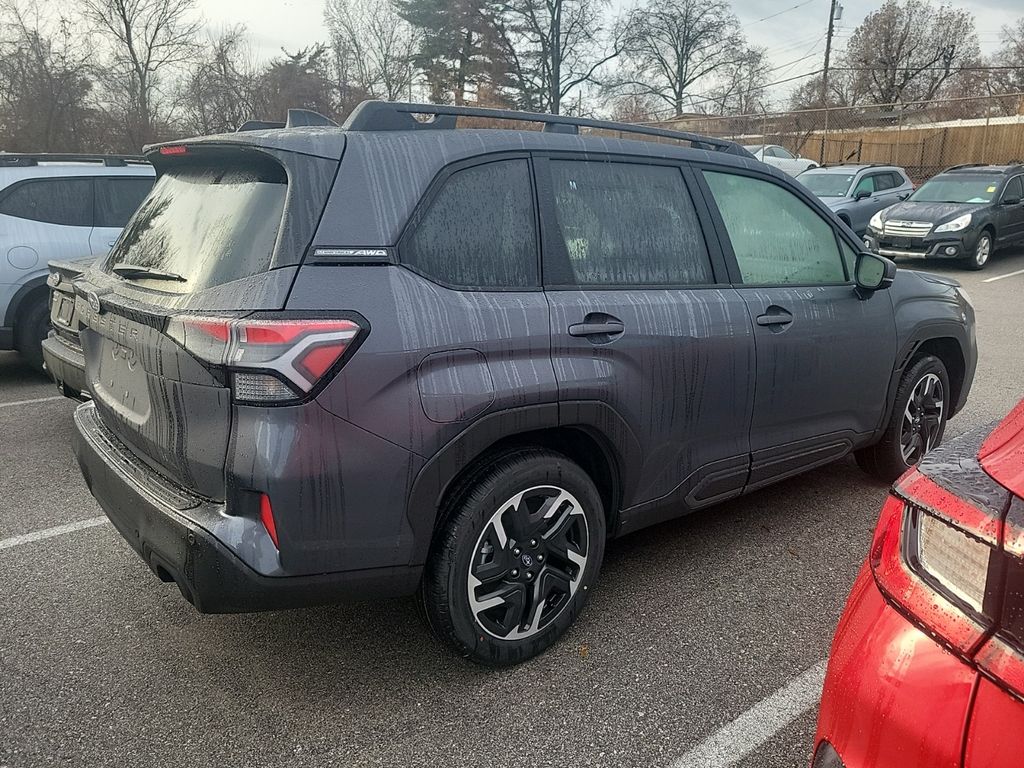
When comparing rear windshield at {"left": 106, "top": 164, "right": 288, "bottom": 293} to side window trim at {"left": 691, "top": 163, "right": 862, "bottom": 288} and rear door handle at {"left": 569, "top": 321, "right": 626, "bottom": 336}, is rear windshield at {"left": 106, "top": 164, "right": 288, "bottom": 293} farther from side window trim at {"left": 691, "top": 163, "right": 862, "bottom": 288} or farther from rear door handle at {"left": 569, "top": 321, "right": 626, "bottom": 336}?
side window trim at {"left": 691, "top": 163, "right": 862, "bottom": 288}

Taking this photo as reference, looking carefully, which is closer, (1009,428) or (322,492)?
(1009,428)

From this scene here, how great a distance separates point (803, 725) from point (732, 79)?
5444cm

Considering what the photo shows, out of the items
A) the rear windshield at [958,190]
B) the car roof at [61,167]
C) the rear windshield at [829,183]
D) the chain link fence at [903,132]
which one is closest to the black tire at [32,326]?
the car roof at [61,167]

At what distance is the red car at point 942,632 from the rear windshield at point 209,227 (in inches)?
68.2

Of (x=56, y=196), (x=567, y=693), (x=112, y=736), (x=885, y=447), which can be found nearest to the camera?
(x=112, y=736)

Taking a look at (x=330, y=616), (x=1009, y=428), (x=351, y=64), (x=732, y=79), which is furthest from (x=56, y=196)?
(x=732, y=79)

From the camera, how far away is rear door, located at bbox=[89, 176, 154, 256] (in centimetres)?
624

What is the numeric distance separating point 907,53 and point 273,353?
5625cm

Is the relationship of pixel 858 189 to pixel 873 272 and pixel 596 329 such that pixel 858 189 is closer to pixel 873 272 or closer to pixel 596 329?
pixel 873 272

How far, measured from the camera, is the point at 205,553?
82.4 inches

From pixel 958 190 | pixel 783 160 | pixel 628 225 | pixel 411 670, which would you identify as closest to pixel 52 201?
pixel 628 225

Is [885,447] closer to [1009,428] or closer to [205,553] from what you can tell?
[1009,428]

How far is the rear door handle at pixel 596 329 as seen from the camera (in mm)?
2580

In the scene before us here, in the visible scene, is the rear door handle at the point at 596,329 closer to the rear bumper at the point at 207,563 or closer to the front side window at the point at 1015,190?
the rear bumper at the point at 207,563
